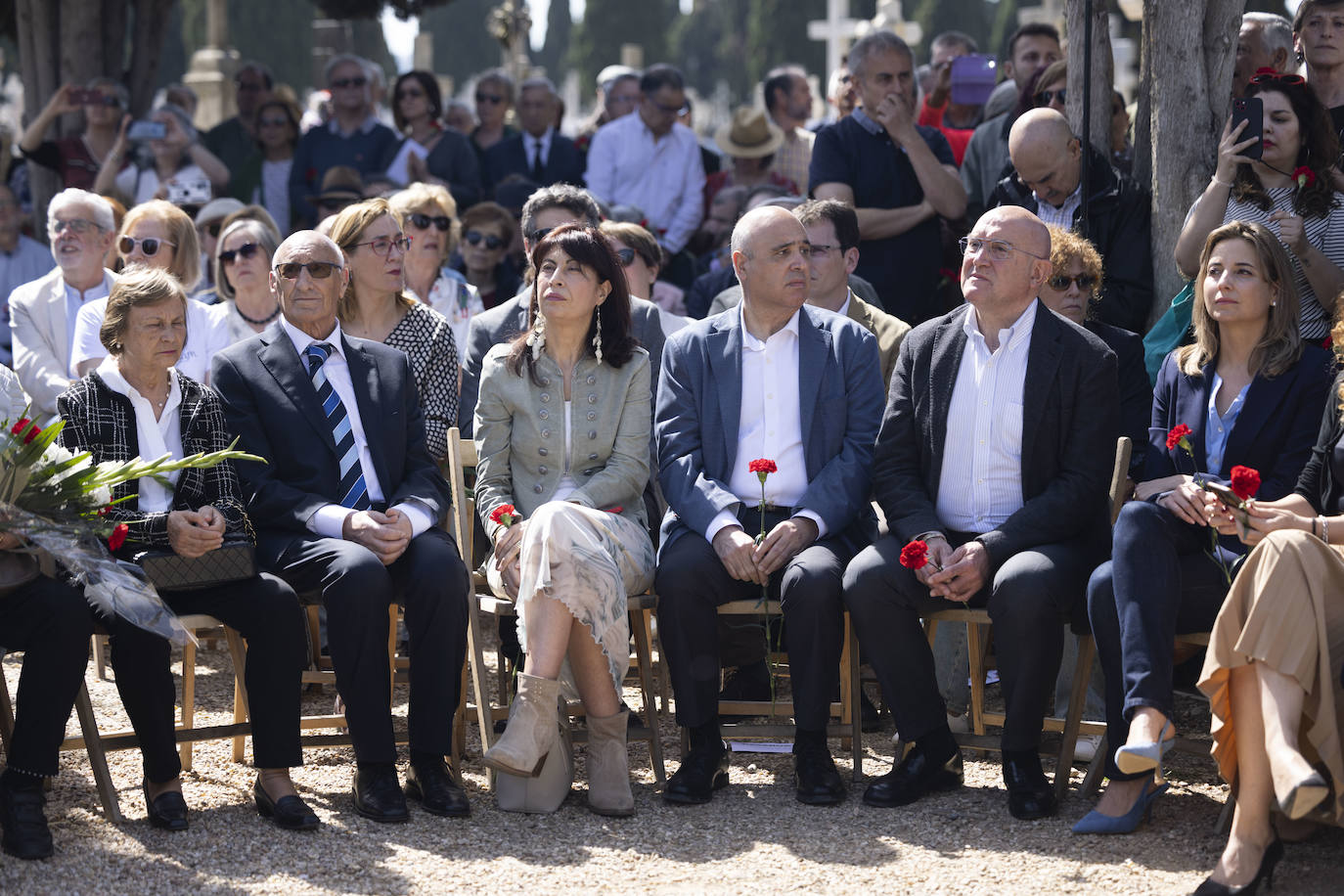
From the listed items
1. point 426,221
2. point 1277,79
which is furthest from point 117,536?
point 1277,79

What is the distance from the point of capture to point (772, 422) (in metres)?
5.29

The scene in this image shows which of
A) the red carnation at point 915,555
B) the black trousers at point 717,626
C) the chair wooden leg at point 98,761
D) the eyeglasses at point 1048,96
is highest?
the eyeglasses at point 1048,96

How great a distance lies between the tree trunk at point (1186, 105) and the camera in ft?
20.3

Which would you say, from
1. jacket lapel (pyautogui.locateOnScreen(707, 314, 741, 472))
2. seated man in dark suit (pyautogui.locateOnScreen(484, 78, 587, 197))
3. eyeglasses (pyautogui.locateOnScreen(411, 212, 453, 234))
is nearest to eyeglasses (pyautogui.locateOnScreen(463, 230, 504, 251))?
eyeglasses (pyautogui.locateOnScreen(411, 212, 453, 234))

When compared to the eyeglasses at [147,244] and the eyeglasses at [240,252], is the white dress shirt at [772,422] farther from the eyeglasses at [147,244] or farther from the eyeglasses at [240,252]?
the eyeglasses at [147,244]

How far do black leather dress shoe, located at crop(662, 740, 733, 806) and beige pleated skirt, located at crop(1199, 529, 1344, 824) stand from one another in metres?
1.50

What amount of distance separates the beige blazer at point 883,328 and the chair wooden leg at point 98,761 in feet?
9.98

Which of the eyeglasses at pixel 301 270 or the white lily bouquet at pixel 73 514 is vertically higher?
the eyeglasses at pixel 301 270

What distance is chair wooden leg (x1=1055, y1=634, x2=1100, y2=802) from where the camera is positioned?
4734mm

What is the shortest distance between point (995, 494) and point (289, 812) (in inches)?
94.2

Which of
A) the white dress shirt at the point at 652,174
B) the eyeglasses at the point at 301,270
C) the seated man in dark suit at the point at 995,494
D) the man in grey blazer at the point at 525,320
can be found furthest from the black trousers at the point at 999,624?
the white dress shirt at the point at 652,174

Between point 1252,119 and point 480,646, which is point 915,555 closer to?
point 480,646

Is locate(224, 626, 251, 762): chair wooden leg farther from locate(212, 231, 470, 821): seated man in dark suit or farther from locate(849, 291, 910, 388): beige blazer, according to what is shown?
locate(849, 291, 910, 388): beige blazer

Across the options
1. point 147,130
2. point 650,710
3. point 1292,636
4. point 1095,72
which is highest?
point 147,130
